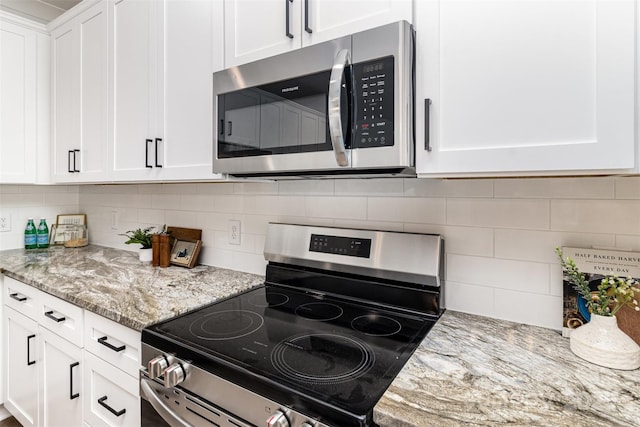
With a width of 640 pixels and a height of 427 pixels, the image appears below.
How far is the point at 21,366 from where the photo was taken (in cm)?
178

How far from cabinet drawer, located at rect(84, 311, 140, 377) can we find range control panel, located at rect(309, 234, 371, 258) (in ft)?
2.31

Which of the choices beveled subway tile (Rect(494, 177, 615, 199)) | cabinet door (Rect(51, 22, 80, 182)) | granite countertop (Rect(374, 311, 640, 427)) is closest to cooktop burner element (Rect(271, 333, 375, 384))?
A: granite countertop (Rect(374, 311, 640, 427))

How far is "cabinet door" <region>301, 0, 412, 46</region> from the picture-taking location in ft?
3.16

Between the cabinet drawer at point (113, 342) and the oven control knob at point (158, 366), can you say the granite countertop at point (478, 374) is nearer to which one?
the cabinet drawer at point (113, 342)

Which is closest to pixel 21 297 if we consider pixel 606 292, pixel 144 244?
pixel 144 244

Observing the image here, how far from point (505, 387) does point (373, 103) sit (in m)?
0.76

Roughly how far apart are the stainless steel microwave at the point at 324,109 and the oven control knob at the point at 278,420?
64cm

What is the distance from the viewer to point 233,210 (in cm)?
176

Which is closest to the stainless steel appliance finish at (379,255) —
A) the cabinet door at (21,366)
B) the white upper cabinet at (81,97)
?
the white upper cabinet at (81,97)

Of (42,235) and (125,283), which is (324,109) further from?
(42,235)

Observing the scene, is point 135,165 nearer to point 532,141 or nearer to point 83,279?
point 83,279

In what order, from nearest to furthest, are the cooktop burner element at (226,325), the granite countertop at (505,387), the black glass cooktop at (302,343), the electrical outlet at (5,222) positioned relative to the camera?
1. the granite countertop at (505,387)
2. the black glass cooktop at (302,343)
3. the cooktop burner element at (226,325)
4. the electrical outlet at (5,222)

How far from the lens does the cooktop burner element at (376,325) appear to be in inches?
41.5

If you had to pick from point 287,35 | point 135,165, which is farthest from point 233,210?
point 287,35
